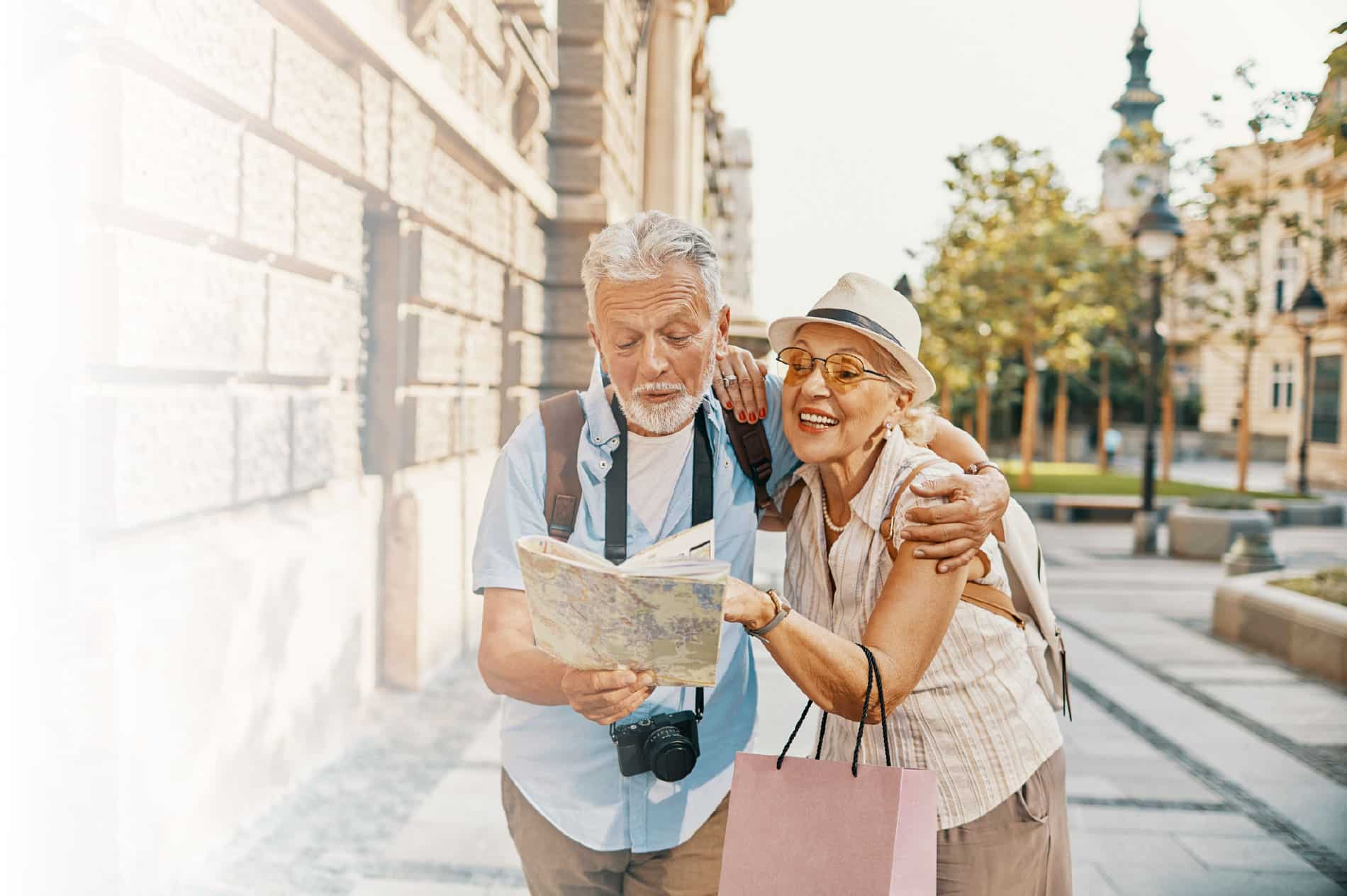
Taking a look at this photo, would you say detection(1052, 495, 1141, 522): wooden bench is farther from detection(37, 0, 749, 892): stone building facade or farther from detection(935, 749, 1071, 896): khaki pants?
detection(935, 749, 1071, 896): khaki pants

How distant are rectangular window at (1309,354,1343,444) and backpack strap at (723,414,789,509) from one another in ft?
109

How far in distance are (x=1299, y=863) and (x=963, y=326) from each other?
20.3 meters

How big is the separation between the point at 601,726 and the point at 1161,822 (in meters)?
3.64

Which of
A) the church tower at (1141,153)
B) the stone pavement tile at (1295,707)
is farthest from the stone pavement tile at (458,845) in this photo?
the church tower at (1141,153)

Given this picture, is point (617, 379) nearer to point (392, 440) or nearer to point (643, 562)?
point (643, 562)

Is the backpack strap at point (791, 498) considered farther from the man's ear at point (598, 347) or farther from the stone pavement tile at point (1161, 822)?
the stone pavement tile at point (1161, 822)

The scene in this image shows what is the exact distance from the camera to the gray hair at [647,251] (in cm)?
195

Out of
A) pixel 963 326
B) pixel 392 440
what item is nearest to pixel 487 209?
pixel 392 440

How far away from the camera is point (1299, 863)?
14.2 feet

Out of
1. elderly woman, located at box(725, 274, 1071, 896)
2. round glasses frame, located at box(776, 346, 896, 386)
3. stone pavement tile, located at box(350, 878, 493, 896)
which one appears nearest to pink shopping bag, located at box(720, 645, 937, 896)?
elderly woman, located at box(725, 274, 1071, 896)

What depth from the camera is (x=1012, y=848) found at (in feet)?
6.34

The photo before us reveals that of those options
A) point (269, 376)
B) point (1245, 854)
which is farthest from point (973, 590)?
point (269, 376)

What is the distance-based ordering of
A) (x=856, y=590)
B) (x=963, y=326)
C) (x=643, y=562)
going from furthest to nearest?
(x=963, y=326) < (x=856, y=590) < (x=643, y=562)

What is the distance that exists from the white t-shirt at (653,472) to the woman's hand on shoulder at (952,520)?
51 centimetres
